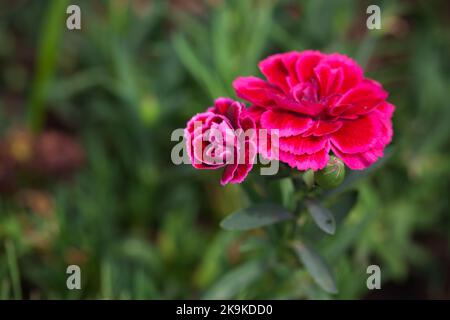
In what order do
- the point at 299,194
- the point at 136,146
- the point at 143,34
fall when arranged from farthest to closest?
1. the point at 143,34
2. the point at 136,146
3. the point at 299,194

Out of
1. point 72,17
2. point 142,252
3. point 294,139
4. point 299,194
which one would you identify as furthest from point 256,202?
point 72,17

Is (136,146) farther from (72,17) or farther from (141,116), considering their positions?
(72,17)

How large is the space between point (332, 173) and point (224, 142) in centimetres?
16

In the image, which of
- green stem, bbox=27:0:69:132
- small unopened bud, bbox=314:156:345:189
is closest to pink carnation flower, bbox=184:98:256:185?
small unopened bud, bbox=314:156:345:189

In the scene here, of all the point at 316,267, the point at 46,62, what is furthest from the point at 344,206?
the point at 46,62

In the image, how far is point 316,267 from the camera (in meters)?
0.99

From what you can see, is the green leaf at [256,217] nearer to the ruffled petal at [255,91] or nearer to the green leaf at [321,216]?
the green leaf at [321,216]

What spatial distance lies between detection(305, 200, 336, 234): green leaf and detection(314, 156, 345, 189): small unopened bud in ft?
0.26

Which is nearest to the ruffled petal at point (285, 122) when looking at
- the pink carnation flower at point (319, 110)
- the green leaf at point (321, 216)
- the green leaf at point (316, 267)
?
the pink carnation flower at point (319, 110)

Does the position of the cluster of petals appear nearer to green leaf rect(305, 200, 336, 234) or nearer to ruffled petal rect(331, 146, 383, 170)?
ruffled petal rect(331, 146, 383, 170)

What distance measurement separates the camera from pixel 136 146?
5.26ft

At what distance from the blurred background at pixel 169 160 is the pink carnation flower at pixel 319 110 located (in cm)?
48

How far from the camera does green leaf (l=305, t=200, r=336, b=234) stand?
2.94 ft

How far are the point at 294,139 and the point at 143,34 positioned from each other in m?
1.06
